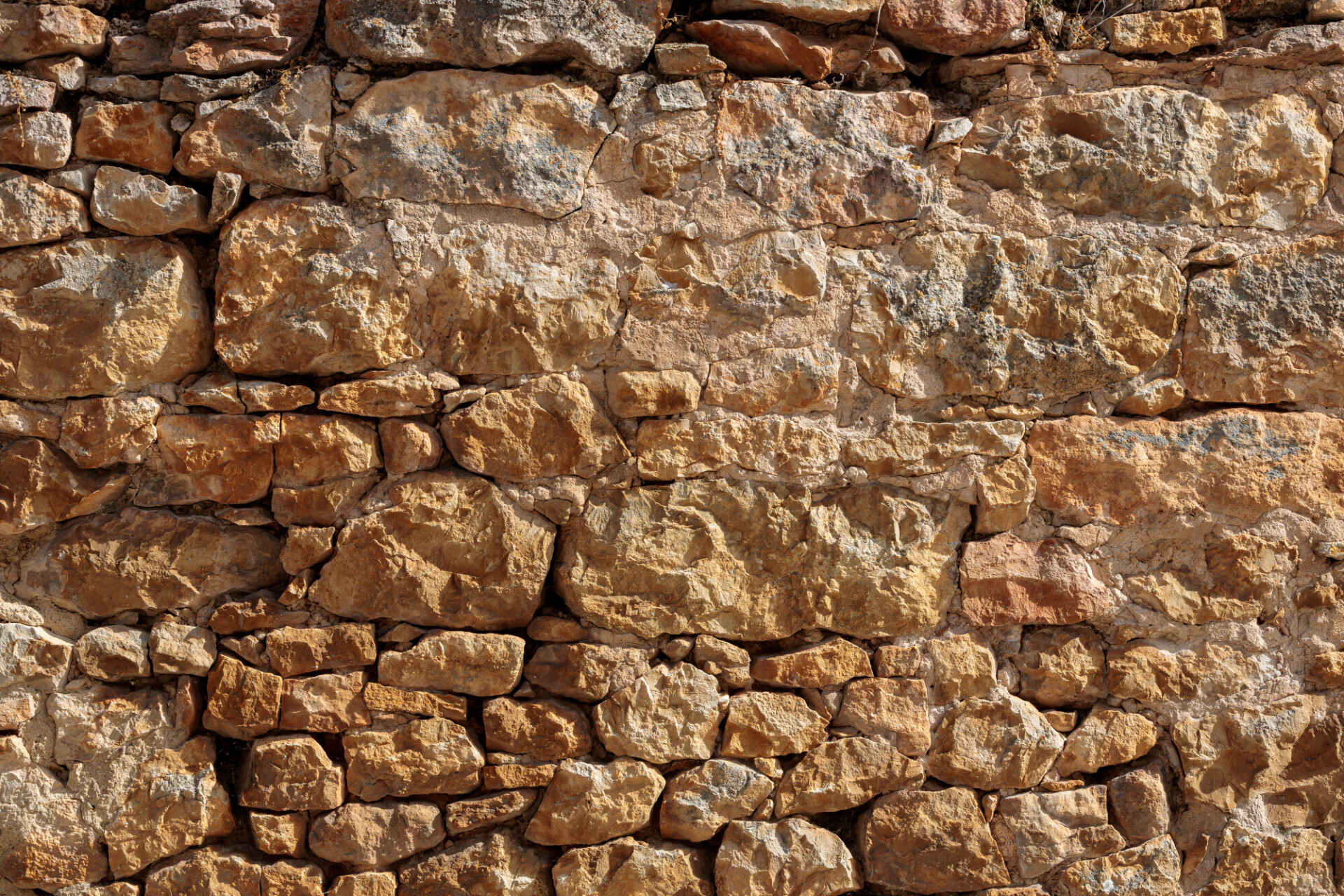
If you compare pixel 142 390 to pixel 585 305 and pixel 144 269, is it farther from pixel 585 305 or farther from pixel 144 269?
pixel 585 305

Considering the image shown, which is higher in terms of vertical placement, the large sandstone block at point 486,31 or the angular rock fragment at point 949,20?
the angular rock fragment at point 949,20

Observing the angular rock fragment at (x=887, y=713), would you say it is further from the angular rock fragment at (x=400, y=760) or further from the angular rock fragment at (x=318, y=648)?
the angular rock fragment at (x=318, y=648)

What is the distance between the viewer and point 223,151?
207cm

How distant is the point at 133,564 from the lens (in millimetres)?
2084

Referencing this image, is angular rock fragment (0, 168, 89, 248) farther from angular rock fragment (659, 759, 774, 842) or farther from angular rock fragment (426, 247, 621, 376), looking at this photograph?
angular rock fragment (659, 759, 774, 842)

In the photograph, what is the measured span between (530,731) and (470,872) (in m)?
0.32

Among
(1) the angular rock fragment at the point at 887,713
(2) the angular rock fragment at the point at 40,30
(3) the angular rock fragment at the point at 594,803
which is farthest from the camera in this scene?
(1) the angular rock fragment at the point at 887,713

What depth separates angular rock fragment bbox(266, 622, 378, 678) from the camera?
209 cm

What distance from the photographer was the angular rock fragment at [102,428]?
2051 mm

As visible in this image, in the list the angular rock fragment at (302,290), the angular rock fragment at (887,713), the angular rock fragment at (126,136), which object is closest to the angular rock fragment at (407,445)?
the angular rock fragment at (302,290)

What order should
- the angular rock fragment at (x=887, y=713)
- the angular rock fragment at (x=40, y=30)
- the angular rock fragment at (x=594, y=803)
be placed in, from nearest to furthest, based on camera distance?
the angular rock fragment at (x=40, y=30) < the angular rock fragment at (x=594, y=803) < the angular rock fragment at (x=887, y=713)

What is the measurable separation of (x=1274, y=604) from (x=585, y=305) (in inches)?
69.4

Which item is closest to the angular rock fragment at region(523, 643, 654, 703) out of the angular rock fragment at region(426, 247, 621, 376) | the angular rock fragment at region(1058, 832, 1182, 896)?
the angular rock fragment at region(426, 247, 621, 376)

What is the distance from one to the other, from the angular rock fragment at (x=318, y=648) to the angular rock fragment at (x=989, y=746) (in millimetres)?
1294
